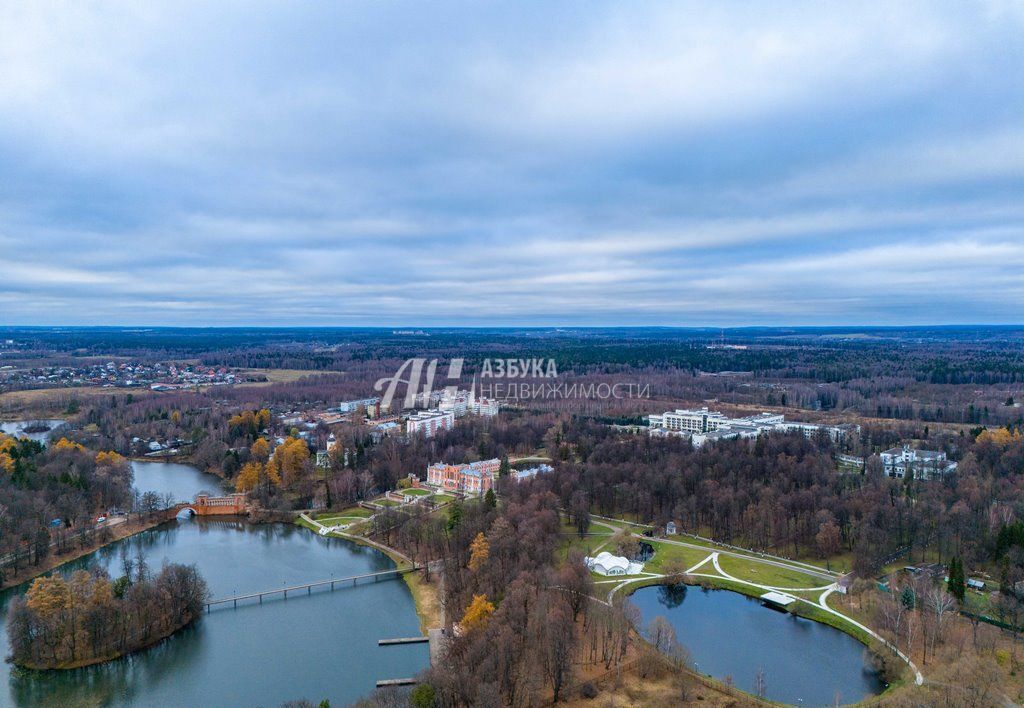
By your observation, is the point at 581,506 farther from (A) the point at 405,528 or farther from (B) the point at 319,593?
(B) the point at 319,593

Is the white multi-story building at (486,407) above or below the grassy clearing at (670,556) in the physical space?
above

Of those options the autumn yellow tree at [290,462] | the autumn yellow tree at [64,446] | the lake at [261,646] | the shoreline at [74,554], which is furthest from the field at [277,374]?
the lake at [261,646]

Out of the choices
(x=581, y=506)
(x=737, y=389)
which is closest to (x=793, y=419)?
(x=737, y=389)

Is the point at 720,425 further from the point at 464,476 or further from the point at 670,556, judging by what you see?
the point at 670,556

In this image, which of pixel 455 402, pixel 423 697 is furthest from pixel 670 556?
pixel 455 402

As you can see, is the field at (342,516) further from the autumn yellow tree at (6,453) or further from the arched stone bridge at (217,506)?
A: the autumn yellow tree at (6,453)

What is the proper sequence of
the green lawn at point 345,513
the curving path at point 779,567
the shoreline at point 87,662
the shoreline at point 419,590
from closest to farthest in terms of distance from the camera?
the shoreline at point 87,662 < the curving path at point 779,567 < the shoreline at point 419,590 < the green lawn at point 345,513
